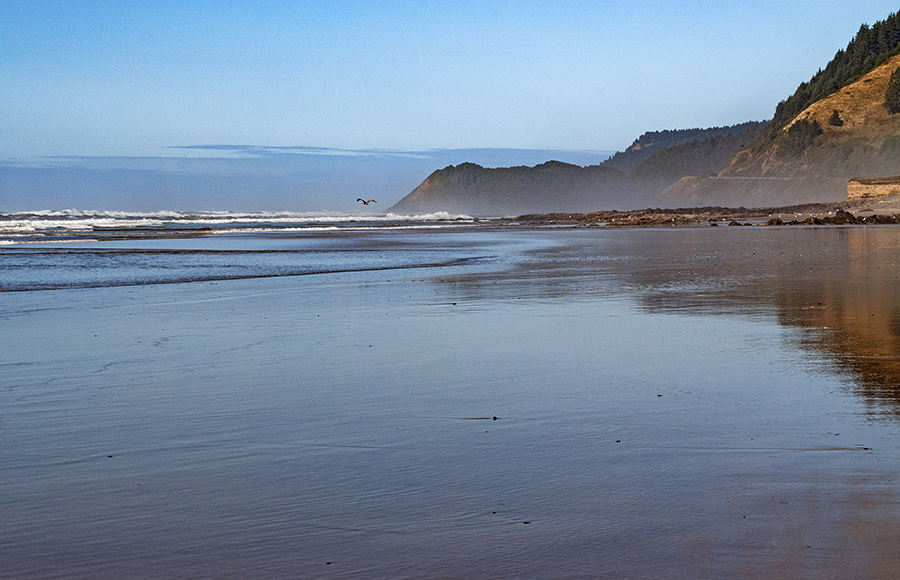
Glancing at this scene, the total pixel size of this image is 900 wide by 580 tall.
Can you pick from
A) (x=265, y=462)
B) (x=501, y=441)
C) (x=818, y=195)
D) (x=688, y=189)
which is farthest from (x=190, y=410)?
(x=688, y=189)

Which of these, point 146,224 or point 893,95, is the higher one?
point 893,95

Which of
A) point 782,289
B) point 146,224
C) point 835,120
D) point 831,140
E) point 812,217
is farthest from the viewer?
point 835,120

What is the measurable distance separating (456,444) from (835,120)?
5407 inches

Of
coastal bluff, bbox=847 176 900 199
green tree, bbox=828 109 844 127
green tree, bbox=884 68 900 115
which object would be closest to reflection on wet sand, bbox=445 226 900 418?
coastal bluff, bbox=847 176 900 199

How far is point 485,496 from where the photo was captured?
3.68 meters

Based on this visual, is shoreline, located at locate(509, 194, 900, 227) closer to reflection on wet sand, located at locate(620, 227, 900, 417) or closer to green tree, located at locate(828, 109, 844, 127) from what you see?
reflection on wet sand, located at locate(620, 227, 900, 417)

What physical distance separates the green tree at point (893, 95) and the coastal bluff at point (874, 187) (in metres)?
52.6

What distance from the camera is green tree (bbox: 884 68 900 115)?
117 metres

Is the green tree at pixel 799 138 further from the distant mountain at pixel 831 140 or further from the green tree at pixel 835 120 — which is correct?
the green tree at pixel 835 120

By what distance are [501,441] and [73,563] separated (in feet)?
7.54

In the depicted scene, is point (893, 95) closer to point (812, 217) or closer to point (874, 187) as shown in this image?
point (874, 187)

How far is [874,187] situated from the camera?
234 ft

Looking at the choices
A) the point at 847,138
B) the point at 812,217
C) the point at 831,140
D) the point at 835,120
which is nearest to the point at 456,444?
the point at 812,217

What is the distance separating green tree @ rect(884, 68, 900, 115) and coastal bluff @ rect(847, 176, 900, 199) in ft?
173
